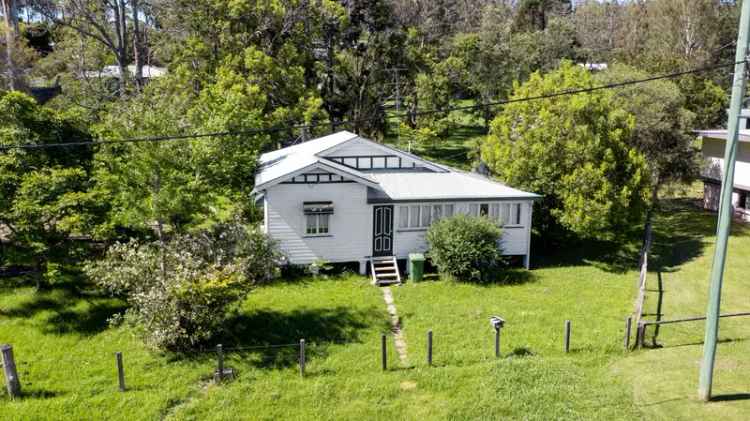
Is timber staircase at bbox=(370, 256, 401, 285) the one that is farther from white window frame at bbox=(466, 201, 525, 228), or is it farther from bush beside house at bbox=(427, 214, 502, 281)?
white window frame at bbox=(466, 201, 525, 228)

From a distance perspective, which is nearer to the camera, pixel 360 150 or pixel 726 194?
pixel 726 194

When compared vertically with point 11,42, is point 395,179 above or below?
below

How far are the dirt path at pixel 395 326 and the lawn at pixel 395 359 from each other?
0.24m

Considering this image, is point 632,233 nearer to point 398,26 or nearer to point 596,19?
point 398,26

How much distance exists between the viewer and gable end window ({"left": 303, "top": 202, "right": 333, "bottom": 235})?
2259 cm

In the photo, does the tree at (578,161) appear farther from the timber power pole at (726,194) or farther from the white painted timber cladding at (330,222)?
the timber power pole at (726,194)

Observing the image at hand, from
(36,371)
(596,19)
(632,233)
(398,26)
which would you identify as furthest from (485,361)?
(596,19)

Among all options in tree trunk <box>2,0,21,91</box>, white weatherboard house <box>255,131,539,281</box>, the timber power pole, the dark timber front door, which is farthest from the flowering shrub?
tree trunk <box>2,0,21,91</box>

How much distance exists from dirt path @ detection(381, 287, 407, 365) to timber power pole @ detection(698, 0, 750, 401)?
721cm

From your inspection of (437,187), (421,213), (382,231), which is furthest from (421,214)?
(382,231)

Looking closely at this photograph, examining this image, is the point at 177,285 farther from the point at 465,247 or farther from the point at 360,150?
the point at 360,150

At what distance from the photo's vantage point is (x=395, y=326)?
18.3m

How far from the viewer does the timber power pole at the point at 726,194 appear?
1121 cm

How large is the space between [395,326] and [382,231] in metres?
6.08
